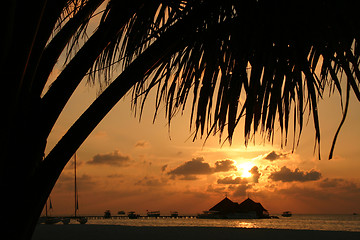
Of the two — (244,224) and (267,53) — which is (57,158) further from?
(244,224)

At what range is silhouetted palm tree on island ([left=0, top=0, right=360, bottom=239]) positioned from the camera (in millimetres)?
1260

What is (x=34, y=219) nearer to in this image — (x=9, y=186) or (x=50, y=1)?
(x=9, y=186)

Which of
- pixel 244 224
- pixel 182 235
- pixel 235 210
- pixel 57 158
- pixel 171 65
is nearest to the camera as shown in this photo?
pixel 57 158

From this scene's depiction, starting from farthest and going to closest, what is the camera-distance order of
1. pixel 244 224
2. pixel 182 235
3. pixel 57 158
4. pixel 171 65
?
pixel 244 224 < pixel 182 235 < pixel 171 65 < pixel 57 158

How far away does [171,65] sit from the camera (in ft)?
6.29

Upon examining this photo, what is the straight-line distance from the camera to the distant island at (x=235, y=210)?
6169 centimetres

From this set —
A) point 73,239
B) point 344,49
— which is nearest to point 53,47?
point 344,49

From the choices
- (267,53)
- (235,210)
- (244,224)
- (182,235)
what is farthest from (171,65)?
(235,210)

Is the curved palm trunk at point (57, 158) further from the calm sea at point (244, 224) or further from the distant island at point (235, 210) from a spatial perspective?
the distant island at point (235, 210)

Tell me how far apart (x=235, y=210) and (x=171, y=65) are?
6348 cm

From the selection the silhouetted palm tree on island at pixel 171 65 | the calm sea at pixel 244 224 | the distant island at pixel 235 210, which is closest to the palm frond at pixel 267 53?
the silhouetted palm tree on island at pixel 171 65

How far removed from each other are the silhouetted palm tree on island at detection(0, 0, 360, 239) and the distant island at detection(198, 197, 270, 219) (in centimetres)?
6159

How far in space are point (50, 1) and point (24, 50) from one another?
41 centimetres

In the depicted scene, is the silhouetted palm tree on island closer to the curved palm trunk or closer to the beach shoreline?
the curved palm trunk
